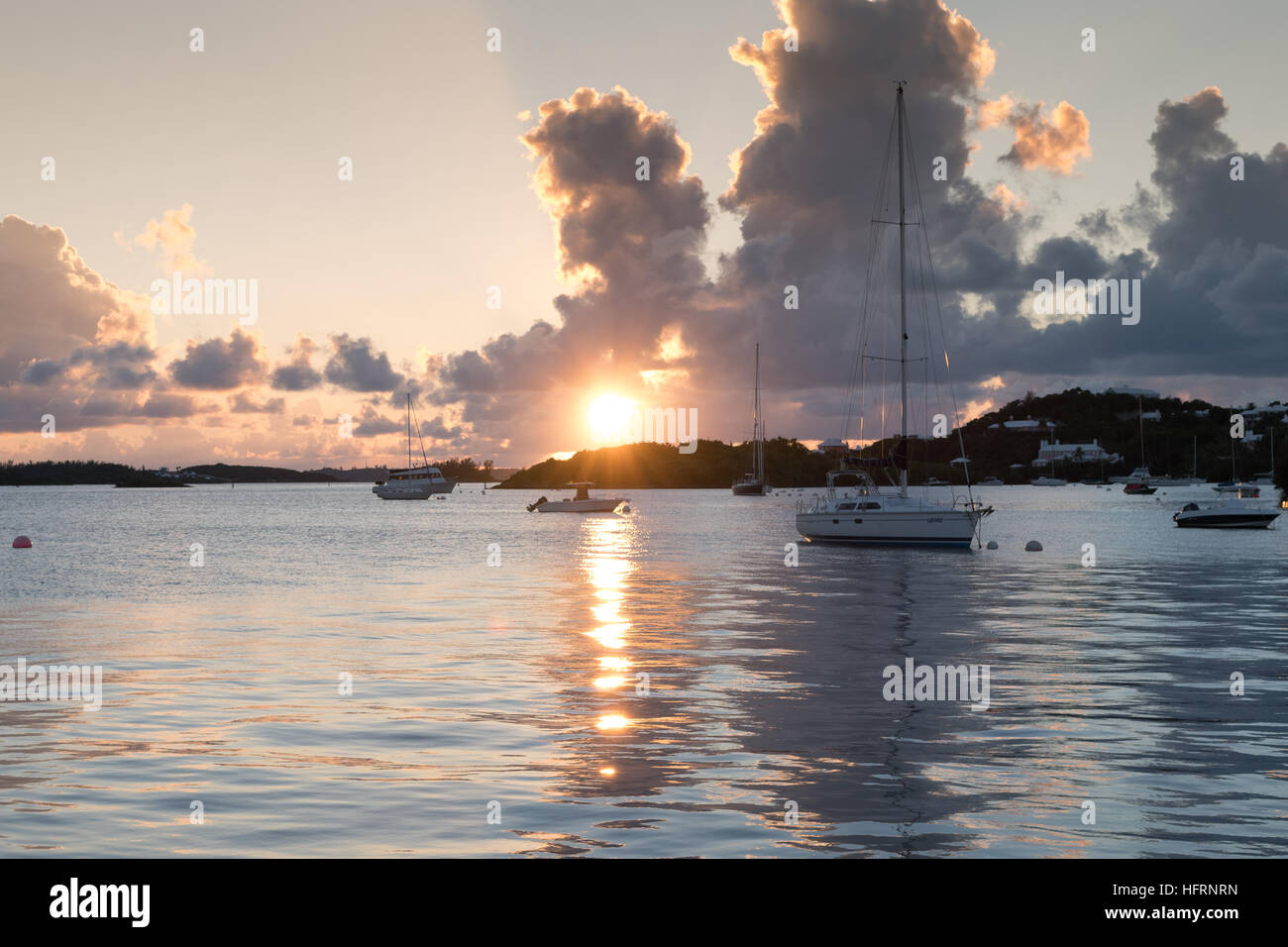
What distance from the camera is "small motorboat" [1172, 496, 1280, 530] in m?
90.6

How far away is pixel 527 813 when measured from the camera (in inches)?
487

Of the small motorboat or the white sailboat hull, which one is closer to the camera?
the white sailboat hull

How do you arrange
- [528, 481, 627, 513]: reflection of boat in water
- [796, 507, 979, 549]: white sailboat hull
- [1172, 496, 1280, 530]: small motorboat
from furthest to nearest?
1. [528, 481, 627, 513]: reflection of boat in water
2. [1172, 496, 1280, 530]: small motorboat
3. [796, 507, 979, 549]: white sailboat hull

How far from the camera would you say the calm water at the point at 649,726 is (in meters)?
11.7

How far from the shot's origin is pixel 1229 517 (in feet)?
305

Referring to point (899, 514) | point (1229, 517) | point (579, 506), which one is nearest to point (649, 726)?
point (899, 514)

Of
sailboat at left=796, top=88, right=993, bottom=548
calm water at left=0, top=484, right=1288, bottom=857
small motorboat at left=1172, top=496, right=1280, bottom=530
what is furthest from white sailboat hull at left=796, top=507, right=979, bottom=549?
small motorboat at left=1172, top=496, right=1280, bottom=530

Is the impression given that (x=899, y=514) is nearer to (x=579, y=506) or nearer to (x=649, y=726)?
(x=649, y=726)

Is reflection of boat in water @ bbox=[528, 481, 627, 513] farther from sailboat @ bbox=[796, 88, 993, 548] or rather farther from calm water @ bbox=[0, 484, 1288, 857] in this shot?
calm water @ bbox=[0, 484, 1288, 857]

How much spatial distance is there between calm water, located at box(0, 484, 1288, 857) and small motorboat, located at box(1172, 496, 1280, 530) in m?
51.8

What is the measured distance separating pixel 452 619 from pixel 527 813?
23125 millimetres

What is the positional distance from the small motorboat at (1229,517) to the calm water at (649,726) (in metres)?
51.8

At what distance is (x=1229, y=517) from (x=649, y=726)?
291ft
